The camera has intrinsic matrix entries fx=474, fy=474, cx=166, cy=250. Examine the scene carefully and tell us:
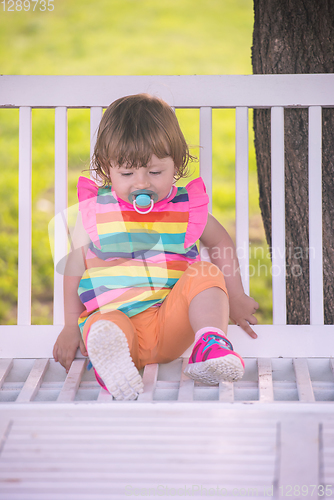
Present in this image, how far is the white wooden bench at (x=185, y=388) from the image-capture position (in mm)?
727

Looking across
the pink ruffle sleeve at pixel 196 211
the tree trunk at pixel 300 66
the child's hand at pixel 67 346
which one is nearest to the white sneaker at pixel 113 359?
the child's hand at pixel 67 346

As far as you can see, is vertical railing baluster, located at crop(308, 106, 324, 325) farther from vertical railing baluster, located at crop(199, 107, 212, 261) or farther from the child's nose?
the child's nose

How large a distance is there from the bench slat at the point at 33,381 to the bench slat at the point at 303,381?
1.78 feet

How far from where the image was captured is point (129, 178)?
3.54 ft

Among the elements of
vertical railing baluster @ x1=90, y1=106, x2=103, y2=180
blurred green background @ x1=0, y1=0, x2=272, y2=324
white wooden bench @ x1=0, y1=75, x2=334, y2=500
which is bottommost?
white wooden bench @ x1=0, y1=75, x2=334, y2=500

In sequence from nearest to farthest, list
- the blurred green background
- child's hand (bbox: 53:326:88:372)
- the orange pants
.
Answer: the orange pants
child's hand (bbox: 53:326:88:372)
the blurred green background

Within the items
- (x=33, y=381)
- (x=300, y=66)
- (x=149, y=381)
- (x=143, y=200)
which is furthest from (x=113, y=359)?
(x=300, y=66)

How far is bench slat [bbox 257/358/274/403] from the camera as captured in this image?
0.94 m

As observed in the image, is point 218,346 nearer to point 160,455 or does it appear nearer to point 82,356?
point 160,455

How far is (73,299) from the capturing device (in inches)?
46.1

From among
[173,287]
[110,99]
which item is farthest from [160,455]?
[110,99]

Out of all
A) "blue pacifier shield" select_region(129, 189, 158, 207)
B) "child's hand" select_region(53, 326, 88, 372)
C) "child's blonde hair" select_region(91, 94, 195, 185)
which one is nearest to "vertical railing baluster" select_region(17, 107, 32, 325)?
"child's hand" select_region(53, 326, 88, 372)

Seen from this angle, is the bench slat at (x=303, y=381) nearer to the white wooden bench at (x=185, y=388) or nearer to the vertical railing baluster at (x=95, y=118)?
the white wooden bench at (x=185, y=388)

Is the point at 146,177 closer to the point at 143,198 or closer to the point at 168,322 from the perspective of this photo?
the point at 143,198
